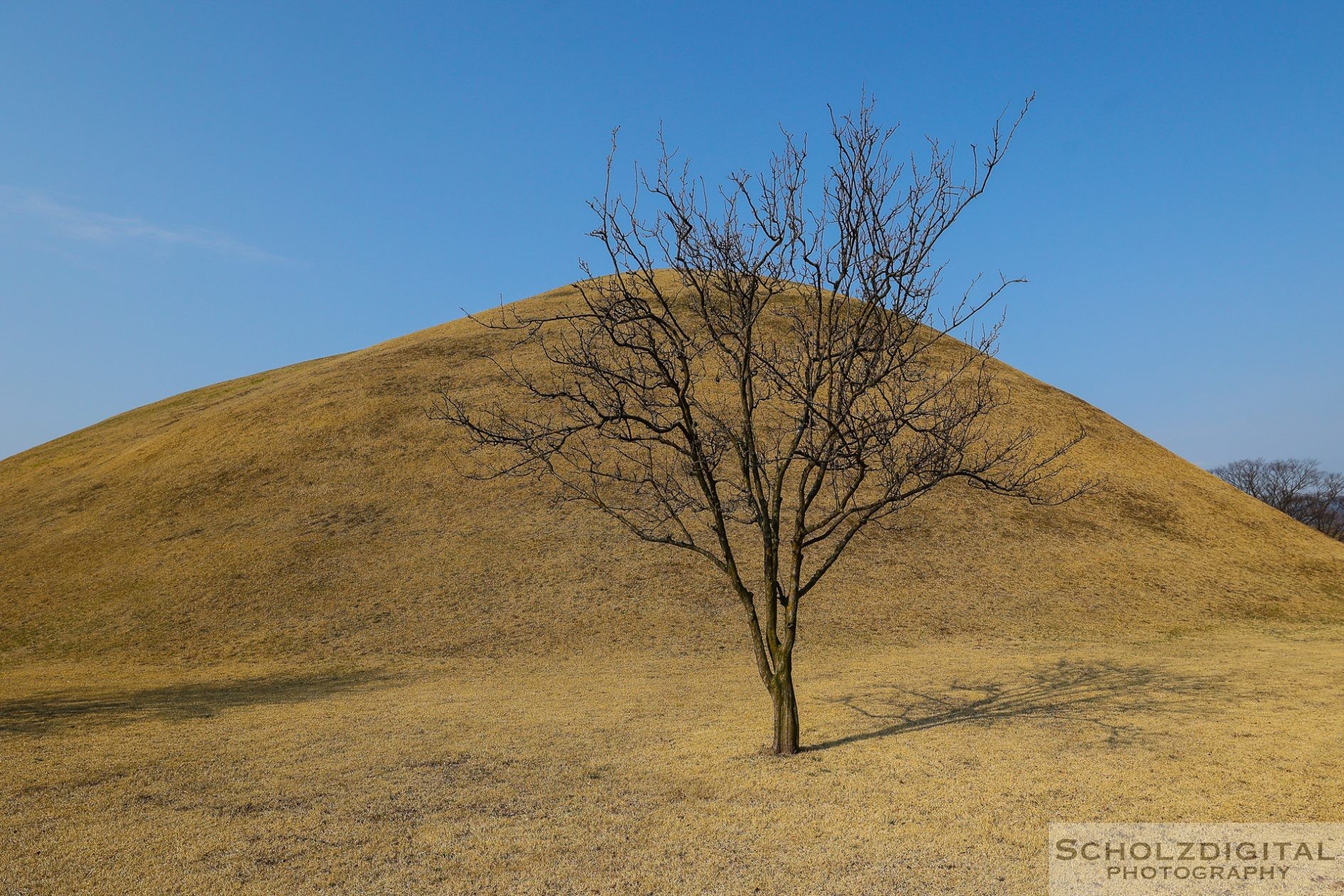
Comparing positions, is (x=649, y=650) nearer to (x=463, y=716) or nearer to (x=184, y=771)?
(x=463, y=716)

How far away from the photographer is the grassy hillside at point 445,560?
25.1 m

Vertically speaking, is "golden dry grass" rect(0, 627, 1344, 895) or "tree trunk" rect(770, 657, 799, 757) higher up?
"tree trunk" rect(770, 657, 799, 757)

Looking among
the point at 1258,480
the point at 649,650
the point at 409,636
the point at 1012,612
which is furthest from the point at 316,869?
the point at 1258,480

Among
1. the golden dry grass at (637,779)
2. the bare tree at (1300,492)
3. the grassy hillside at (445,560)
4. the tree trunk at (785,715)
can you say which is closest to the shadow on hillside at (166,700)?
the golden dry grass at (637,779)

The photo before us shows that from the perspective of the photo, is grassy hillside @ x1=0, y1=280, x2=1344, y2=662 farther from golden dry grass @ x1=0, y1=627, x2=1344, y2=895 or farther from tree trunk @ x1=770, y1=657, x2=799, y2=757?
tree trunk @ x1=770, y1=657, x2=799, y2=757

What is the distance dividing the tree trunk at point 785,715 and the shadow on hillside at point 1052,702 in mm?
601

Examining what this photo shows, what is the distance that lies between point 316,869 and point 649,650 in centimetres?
1610

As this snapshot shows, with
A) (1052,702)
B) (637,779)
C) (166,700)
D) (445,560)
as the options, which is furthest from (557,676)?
(1052,702)

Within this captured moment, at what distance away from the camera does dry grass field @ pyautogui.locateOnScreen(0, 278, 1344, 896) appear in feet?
26.9

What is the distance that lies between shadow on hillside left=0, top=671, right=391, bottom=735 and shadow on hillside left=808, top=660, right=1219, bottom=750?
38.8 feet

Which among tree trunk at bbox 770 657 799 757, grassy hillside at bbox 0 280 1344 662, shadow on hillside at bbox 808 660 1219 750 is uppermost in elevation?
grassy hillside at bbox 0 280 1344 662

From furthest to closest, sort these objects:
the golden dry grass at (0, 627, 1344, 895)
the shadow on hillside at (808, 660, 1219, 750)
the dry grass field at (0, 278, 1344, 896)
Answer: the shadow on hillside at (808, 660, 1219, 750), the dry grass field at (0, 278, 1344, 896), the golden dry grass at (0, 627, 1344, 895)

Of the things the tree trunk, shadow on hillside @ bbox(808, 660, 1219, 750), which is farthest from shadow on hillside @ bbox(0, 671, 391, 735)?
shadow on hillside @ bbox(808, 660, 1219, 750)

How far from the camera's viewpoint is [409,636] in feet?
80.4
